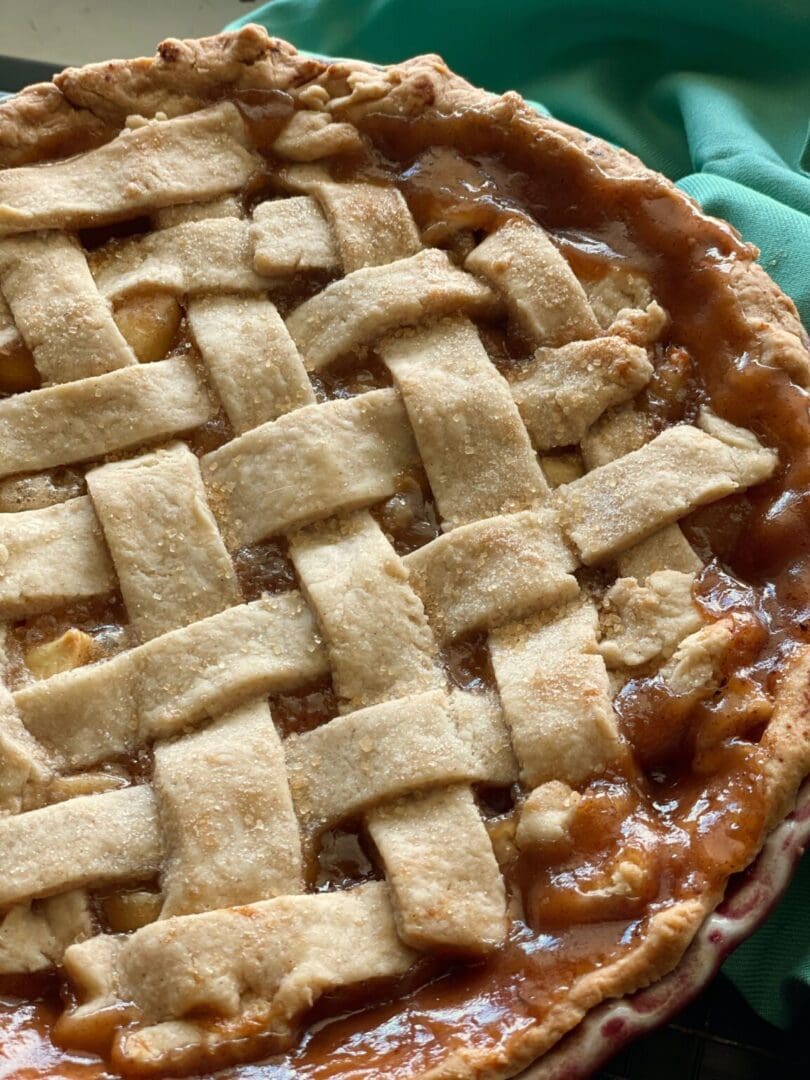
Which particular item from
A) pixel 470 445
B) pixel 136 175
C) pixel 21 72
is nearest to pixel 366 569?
pixel 470 445

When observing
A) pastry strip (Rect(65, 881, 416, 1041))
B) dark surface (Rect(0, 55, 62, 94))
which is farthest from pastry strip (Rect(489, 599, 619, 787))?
dark surface (Rect(0, 55, 62, 94))

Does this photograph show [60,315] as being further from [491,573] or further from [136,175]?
[491,573]

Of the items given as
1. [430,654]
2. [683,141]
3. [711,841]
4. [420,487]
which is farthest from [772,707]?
[683,141]

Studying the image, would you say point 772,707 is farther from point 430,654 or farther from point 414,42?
point 414,42

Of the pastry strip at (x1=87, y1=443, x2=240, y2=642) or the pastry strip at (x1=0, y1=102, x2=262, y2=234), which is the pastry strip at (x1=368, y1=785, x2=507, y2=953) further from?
the pastry strip at (x1=0, y1=102, x2=262, y2=234)

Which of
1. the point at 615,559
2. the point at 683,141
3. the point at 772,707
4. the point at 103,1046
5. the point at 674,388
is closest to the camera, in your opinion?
the point at 103,1046

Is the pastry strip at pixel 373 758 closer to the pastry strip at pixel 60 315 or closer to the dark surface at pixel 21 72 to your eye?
the pastry strip at pixel 60 315

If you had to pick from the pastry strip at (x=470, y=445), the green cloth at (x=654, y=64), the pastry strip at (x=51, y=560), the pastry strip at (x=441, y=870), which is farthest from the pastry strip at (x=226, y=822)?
the green cloth at (x=654, y=64)
